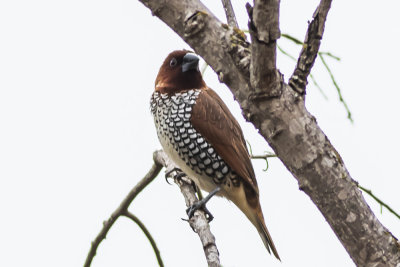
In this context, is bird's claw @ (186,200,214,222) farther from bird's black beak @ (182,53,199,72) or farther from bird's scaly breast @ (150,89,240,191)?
bird's black beak @ (182,53,199,72)

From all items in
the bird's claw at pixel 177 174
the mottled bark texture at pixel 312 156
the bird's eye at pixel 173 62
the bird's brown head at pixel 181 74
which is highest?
the bird's eye at pixel 173 62

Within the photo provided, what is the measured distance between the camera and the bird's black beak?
12.6 feet

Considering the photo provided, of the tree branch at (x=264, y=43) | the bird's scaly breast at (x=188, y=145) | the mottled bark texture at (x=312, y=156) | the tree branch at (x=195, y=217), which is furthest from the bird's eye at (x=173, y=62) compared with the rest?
the tree branch at (x=264, y=43)

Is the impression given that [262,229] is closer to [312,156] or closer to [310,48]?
[312,156]

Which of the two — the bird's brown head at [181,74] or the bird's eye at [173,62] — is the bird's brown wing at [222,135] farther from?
the bird's eye at [173,62]

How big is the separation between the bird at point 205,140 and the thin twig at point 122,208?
16 cm

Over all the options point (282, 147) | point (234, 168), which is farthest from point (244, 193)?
point (282, 147)

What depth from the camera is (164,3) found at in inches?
87.5

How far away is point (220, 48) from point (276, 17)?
1.27 ft

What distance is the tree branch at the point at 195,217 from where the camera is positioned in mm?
2449

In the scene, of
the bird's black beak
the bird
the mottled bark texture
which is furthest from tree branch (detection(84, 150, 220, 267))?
the mottled bark texture

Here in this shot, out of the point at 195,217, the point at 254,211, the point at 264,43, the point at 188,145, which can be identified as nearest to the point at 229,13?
the point at 264,43

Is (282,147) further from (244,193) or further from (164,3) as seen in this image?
(244,193)

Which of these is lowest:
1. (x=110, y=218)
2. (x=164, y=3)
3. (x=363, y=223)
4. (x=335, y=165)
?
(x=363, y=223)
